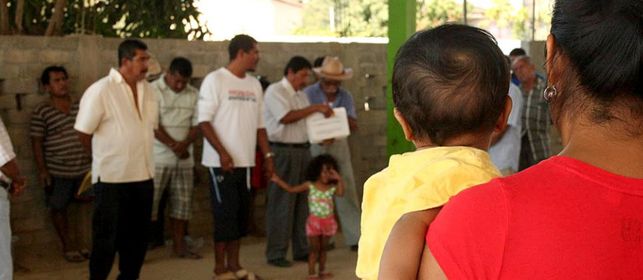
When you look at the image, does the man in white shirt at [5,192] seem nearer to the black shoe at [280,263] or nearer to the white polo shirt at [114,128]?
the white polo shirt at [114,128]

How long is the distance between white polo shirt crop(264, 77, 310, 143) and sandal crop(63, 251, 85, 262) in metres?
1.83

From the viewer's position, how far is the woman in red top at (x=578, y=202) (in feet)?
4.48

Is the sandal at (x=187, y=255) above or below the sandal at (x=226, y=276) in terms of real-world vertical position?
below

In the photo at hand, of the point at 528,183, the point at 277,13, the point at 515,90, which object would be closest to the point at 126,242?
the point at 515,90

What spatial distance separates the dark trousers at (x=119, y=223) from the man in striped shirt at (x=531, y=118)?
154 inches

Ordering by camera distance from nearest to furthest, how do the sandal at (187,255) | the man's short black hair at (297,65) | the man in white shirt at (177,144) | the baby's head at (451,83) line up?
the baby's head at (451,83), the man's short black hair at (297,65), the man in white shirt at (177,144), the sandal at (187,255)

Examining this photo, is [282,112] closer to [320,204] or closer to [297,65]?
[297,65]

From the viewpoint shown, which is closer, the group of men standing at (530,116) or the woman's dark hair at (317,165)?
the woman's dark hair at (317,165)

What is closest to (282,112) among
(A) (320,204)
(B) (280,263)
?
(A) (320,204)

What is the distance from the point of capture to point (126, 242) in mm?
6309

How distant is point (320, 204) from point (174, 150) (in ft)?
4.96

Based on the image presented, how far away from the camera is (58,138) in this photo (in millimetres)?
7660

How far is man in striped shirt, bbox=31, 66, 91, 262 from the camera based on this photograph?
300 inches

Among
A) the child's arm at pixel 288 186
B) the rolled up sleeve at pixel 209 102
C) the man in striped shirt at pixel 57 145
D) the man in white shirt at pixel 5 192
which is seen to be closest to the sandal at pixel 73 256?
the man in striped shirt at pixel 57 145
